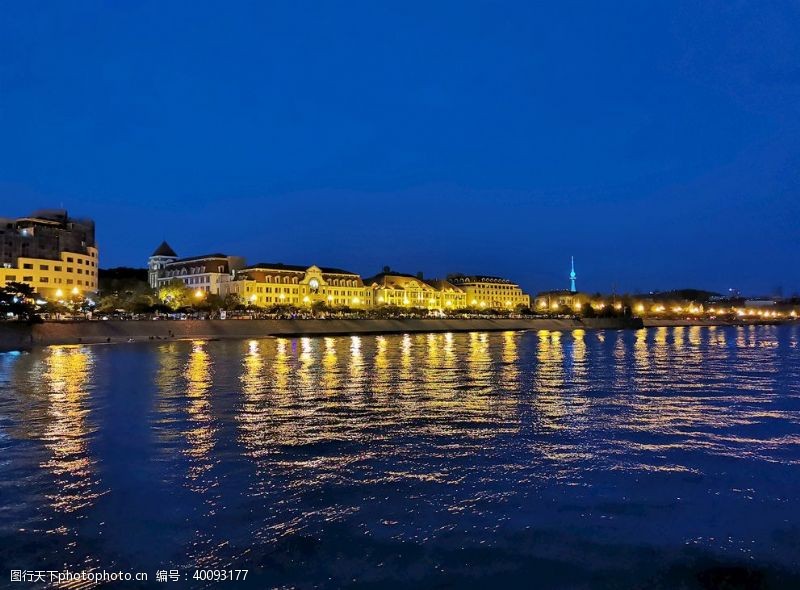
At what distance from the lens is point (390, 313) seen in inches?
5349

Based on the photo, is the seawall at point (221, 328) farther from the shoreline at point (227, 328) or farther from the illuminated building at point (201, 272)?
the illuminated building at point (201, 272)

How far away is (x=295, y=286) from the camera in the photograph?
491ft

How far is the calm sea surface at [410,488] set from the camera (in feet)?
26.4

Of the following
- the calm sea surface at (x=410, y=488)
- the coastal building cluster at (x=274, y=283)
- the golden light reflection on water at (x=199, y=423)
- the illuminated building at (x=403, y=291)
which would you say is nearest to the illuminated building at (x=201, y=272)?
the coastal building cluster at (x=274, y=283)

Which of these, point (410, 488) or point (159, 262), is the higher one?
point (159, 262)

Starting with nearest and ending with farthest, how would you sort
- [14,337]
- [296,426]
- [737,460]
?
[737,460] → [296,426] → [14,337]

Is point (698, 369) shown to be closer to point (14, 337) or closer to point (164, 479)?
point (164, 479)

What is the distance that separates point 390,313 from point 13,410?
116 meters

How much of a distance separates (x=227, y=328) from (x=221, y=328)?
113cm

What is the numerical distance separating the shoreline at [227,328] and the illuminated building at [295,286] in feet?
105

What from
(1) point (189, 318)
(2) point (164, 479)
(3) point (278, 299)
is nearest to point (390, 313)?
(3) point (278, 299)

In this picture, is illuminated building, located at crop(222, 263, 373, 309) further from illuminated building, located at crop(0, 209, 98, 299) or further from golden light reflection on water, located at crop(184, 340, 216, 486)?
golden light reflection on water, located at crop(184, 340, 216, 486)

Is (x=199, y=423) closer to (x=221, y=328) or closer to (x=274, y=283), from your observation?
(x=221, y=328)

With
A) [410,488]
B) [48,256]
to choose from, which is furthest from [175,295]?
[410,488]
